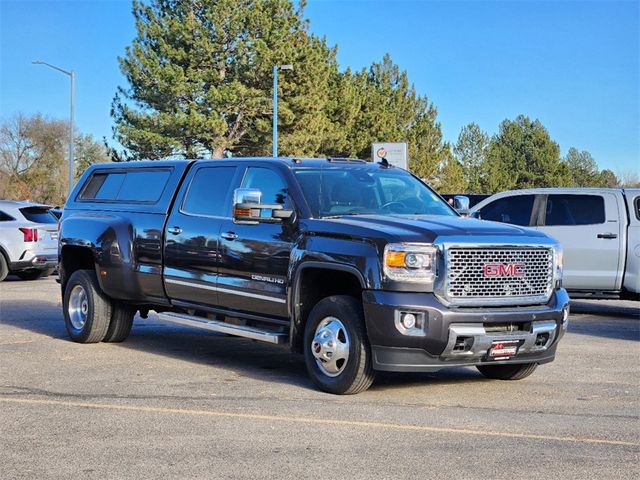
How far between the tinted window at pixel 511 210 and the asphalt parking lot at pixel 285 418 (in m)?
4.24

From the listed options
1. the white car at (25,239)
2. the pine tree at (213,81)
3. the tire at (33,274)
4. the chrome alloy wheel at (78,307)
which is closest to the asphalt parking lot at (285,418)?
the chrome alloy wheel at (78,307)

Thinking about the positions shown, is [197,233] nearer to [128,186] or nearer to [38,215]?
[128,186]

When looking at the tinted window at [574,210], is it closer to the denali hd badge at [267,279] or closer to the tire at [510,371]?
the tire at [510,371]

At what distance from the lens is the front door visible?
8.34 metres

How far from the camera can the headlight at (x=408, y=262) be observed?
7.37 metres

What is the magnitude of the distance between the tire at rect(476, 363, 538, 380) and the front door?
1.96m

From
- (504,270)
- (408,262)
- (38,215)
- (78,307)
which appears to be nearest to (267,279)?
(408,262)

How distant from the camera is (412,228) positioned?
300 inches

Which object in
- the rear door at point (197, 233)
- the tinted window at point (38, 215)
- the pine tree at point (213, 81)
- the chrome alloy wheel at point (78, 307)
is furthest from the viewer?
the pine tree at point (213, 81)

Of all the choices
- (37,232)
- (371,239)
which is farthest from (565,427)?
(37,232)

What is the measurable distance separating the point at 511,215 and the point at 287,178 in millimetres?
6903

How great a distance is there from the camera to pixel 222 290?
355 inches

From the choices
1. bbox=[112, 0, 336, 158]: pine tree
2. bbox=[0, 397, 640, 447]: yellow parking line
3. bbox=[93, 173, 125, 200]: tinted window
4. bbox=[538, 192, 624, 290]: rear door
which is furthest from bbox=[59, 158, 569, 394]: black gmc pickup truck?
bbox=[112, 0, 336, 158]: pine tree

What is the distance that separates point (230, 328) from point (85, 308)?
269cm
